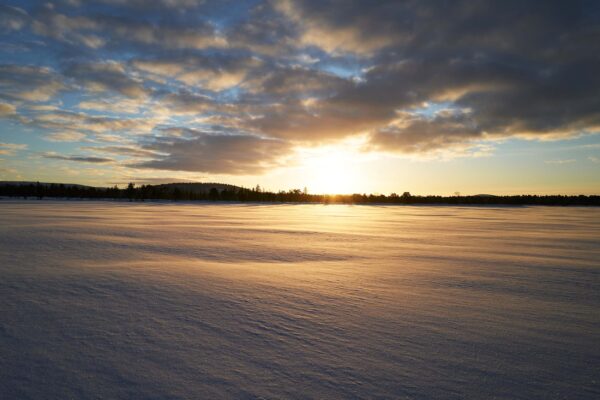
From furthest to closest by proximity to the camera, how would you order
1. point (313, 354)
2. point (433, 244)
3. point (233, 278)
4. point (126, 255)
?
point (433, 244), point (126, 255), point (233, 278), point (313, 354)

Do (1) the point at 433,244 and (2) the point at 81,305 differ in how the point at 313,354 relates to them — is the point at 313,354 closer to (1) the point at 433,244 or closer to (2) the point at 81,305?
(2) the point at 81,305

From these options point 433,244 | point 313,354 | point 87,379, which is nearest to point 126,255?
point 87,379

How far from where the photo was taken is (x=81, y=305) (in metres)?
→ 3.44

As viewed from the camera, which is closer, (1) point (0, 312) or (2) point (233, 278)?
(1) point (0, 312)

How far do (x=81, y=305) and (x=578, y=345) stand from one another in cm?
478

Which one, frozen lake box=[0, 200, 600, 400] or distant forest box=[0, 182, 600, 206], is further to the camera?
distant forest box=[0, 182, 600, 206]

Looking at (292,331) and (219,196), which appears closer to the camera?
(292,331)

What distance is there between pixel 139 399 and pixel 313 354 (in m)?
1.21

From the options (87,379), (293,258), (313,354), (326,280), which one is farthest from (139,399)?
(293,258)

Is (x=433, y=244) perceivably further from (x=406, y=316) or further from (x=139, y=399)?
(x=139, y=399)

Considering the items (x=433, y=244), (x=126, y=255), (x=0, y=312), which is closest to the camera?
(x=0, y=312)

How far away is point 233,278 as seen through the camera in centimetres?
479

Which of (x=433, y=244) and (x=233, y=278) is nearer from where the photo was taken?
(x=233, y=278)

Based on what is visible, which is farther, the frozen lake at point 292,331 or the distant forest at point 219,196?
the distant forest at point 219,196
